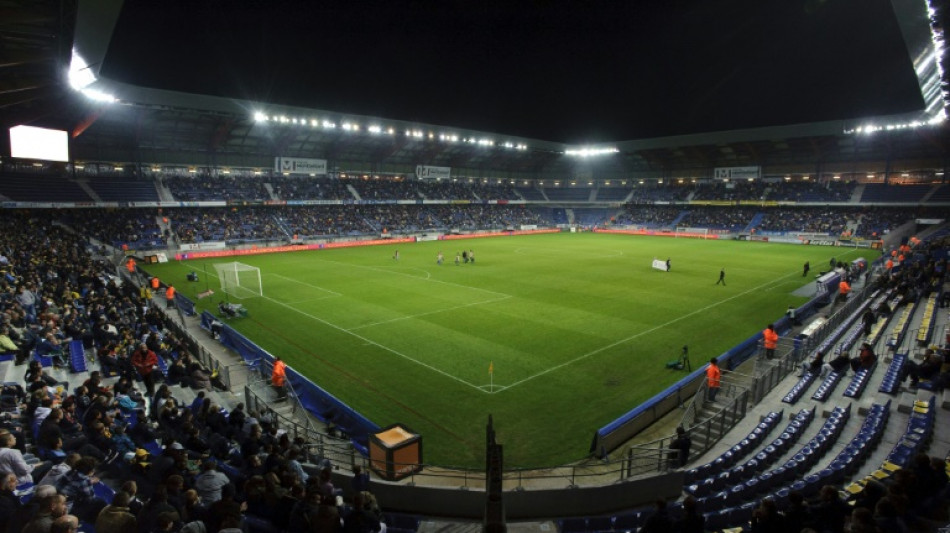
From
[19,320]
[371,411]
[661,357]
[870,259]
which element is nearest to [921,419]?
[661,357]

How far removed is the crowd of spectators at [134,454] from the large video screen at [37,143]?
68.6 feet

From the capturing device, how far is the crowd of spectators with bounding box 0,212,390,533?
5.66 m

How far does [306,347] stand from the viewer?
64.1 feet

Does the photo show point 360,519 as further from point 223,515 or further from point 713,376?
point 713,376

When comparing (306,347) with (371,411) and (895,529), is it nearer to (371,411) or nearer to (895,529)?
(371,411)

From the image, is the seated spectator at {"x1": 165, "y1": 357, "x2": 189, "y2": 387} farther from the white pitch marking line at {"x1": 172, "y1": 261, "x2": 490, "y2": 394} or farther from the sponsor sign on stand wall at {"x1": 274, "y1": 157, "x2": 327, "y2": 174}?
the sponsor sign on stand wall at {"x1": 274, "y1": 157, "x2": 327, "y2": 174}

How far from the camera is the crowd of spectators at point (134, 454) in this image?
18.6ft

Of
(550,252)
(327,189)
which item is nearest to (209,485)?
(550,252)

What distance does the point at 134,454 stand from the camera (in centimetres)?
846

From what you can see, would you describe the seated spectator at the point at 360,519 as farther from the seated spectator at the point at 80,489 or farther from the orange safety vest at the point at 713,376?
the orange safety vest at the point at 713,376

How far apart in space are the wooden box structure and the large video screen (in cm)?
3577

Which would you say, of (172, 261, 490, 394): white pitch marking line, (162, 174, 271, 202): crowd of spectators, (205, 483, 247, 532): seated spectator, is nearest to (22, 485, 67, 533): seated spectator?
(205, 483, 247, 532): seated spectator

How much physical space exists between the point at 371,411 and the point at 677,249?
47468 mm

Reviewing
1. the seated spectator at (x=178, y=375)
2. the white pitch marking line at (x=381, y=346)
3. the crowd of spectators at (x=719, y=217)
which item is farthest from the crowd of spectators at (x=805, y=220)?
the seated spectator at (x=178, y=375)
